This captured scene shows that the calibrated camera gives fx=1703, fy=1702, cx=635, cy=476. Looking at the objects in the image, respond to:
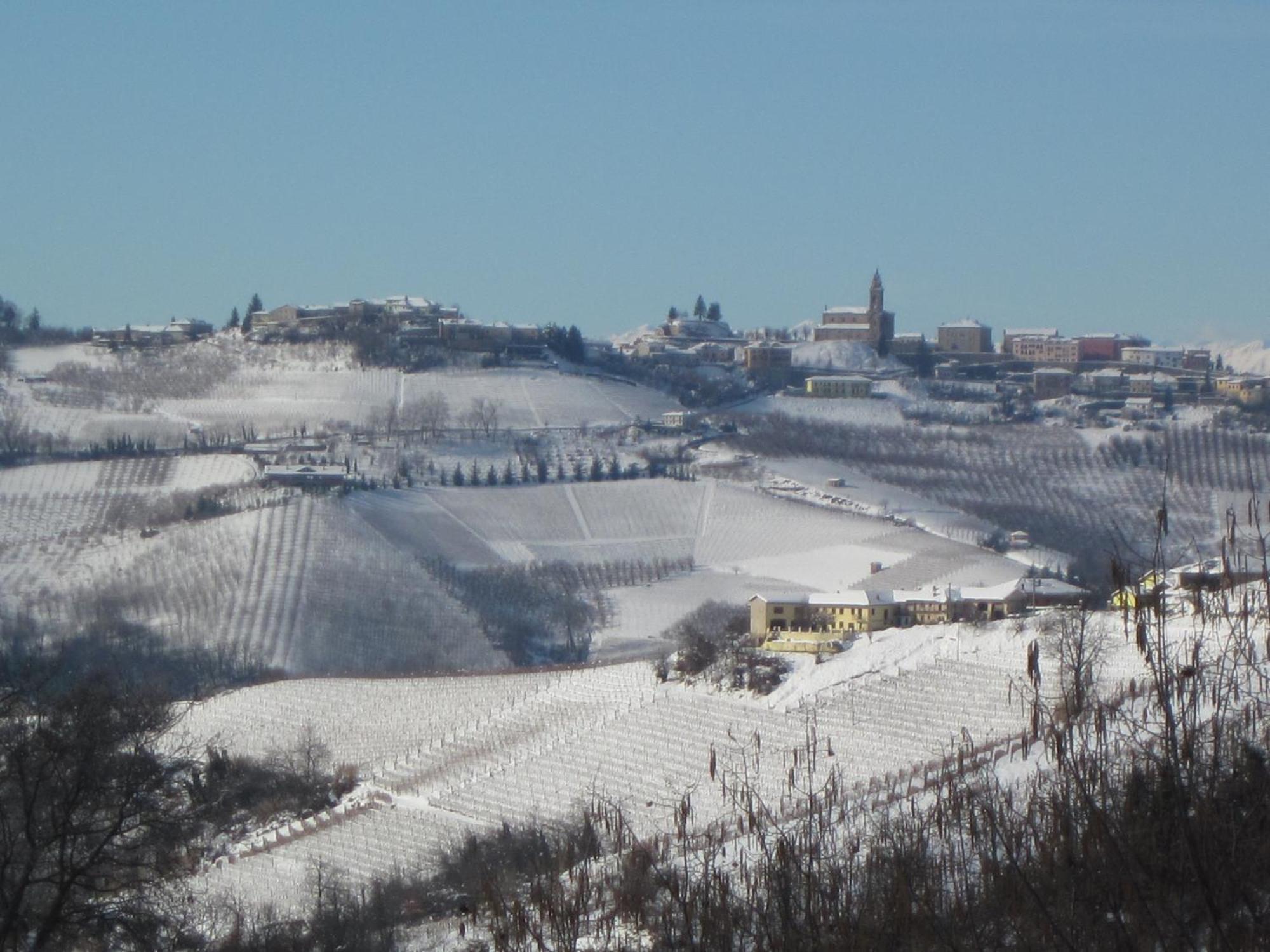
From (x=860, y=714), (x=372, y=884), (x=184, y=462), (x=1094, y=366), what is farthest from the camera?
(x=1094, y=366)

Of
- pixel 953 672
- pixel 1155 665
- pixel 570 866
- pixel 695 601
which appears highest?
pixel 1155 665

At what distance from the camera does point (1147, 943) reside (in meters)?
4.52

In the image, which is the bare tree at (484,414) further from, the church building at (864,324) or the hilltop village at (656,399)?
the church building at (864,324)

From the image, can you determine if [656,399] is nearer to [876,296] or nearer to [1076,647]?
[876,296]

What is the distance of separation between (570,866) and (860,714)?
11.0 meters

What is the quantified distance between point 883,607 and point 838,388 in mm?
47477

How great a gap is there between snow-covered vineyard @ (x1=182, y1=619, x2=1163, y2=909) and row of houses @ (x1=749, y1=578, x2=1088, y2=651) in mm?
2684

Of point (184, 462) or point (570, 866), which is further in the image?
point (184, 462)

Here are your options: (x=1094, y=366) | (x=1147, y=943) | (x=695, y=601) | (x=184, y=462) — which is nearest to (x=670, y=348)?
(x=1094, y=366)

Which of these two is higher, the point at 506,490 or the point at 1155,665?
the point at 1155,665

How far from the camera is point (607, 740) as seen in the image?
18.4 metres

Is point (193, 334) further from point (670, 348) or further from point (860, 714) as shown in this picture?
point (860, 714)

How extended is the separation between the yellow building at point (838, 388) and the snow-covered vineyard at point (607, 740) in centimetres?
4948

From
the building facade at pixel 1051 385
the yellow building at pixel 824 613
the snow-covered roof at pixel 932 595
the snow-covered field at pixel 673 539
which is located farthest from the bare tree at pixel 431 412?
the yellow building at pixel 824 613
